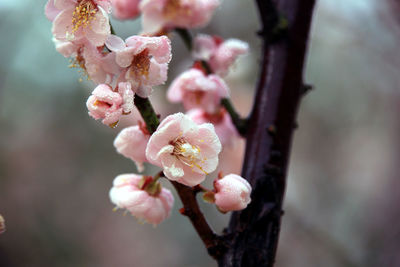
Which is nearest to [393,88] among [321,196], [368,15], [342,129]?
[368,15]

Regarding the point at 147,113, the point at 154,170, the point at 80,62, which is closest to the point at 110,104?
the point at 147,113

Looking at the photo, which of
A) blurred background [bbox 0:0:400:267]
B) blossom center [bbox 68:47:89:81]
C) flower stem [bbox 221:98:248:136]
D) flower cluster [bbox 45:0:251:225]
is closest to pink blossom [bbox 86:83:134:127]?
flower cluster [bbox 45:0:251:225]

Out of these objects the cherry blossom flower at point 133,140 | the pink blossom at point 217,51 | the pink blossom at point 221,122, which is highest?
the pink blossom at point 217,51

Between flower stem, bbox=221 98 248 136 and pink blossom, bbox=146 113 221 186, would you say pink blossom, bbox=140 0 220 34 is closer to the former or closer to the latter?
flower stem, bbox=221 98 248 136

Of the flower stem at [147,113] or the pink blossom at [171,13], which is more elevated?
the pink blossom at [171,13]

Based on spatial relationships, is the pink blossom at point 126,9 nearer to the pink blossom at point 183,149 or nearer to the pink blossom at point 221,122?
the pink blossom at point 221,122

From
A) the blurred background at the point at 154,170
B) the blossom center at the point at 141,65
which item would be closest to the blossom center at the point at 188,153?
the blossom center at the point at 141,65

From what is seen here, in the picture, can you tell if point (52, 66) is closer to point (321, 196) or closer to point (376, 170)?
point (321, 196)
